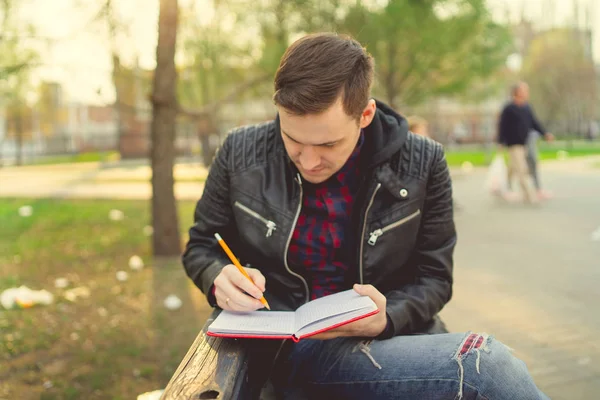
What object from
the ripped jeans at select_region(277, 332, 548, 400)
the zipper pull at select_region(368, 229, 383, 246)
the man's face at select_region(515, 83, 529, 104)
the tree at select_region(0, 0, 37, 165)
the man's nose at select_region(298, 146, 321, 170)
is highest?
the tree at select_region(0, 0, 37, 165)

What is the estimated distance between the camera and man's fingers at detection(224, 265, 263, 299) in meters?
1.84

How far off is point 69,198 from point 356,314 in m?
13.6

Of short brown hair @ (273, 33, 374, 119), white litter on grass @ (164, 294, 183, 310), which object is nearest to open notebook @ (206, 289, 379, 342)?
short brown hair @ (273, 33, 374, 119)

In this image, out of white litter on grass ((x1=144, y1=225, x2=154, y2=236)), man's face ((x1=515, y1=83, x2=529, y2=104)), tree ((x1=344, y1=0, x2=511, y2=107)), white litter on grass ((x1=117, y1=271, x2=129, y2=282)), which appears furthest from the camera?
tree ((x1=344, y1=0, x2=511, y2=107))

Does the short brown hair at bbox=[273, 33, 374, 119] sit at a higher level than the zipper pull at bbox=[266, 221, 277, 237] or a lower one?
higher

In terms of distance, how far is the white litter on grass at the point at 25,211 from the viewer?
11.4 m

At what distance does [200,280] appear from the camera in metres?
2.16

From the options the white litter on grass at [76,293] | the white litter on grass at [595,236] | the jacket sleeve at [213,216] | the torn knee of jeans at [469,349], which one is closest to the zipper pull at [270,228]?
the jacket sleeve at [213,216]

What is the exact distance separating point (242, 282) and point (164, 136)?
200 inches

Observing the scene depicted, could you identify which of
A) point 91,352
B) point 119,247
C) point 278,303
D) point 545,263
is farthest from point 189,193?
point 278,303

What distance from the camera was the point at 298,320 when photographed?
179cm

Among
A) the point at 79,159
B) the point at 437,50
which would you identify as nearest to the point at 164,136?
the point at 437,50

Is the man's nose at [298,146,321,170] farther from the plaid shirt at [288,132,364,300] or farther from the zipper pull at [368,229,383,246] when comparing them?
the zipper pull at [368,229,383,246]

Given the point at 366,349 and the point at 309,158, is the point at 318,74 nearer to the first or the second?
the point at 309,158
